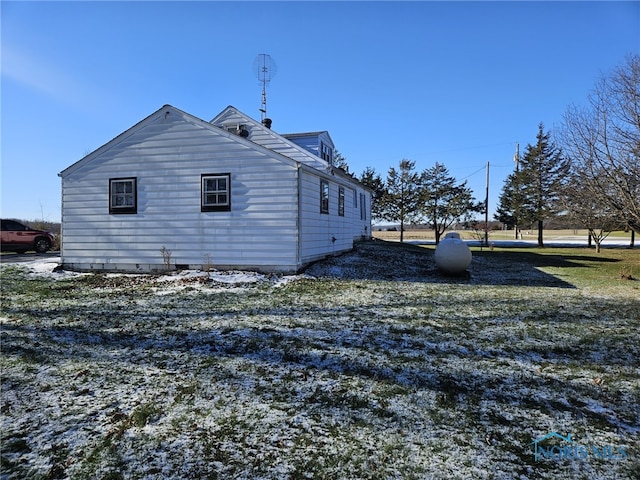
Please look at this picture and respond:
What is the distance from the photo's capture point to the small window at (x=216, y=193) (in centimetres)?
1032

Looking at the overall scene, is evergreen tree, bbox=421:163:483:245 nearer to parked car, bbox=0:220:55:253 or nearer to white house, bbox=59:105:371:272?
white house, bbox=59:105:371:272

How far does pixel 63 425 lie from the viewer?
2891 mm

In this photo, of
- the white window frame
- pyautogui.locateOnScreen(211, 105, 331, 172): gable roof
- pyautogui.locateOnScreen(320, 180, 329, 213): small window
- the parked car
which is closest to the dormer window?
pyautogui.locateOnScreen(211, 105, 331, 172): gable roof

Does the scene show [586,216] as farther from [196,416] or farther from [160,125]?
[196,416]

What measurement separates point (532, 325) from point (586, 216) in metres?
14.6

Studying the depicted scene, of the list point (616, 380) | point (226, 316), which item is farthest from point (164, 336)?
point (616, 380)

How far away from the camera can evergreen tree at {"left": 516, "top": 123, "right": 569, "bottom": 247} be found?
1127 inches

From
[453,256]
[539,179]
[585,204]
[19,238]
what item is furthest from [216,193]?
[539,179]

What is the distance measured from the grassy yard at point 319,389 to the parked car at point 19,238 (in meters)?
13.5

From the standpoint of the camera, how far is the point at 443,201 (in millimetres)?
28375

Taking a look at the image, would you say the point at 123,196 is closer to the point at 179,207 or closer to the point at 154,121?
the point at 179,207

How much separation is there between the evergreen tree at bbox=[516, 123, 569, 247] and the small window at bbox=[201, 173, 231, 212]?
2696 centimetres

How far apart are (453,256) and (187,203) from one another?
7.86m

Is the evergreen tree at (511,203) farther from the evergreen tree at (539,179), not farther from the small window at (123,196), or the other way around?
the small window at (123,196)
